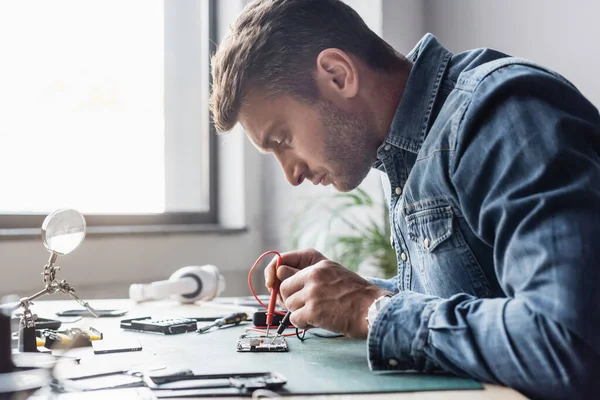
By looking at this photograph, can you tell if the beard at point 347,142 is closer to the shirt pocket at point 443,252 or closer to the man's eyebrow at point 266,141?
the man's eyebrow at point 266,141

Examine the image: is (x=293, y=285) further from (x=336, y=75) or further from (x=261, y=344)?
(x=336, y=75)

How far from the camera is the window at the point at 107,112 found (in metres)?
2.31

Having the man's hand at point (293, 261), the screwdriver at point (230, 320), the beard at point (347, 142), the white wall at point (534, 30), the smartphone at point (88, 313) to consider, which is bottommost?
the smartphone at point (88, 313)

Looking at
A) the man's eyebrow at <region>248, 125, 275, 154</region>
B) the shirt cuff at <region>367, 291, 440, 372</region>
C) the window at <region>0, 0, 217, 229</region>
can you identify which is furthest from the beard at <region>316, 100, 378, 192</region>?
the window at <region>0, 0, 217, 229</region>

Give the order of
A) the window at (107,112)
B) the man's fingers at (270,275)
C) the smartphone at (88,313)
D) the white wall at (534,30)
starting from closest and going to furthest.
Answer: the man's fingers at (270,275), the smartphone at (88,313), the white wall at (534,30), the window at (107,112)

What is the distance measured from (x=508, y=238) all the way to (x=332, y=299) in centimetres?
30

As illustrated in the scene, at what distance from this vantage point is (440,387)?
2.51 ft

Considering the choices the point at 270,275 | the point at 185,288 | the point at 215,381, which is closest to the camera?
the point at 215,381

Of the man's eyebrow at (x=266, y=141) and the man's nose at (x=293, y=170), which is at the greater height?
the man's eyebrow at (x=266, y=141)

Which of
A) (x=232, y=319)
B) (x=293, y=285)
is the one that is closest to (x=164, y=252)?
(x=232, y=319)

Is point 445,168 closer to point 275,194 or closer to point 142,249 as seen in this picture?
point 142,249

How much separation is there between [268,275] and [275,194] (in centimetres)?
170

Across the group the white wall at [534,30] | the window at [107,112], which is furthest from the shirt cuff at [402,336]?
the window at [107,112]

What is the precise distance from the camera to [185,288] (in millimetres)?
1689
